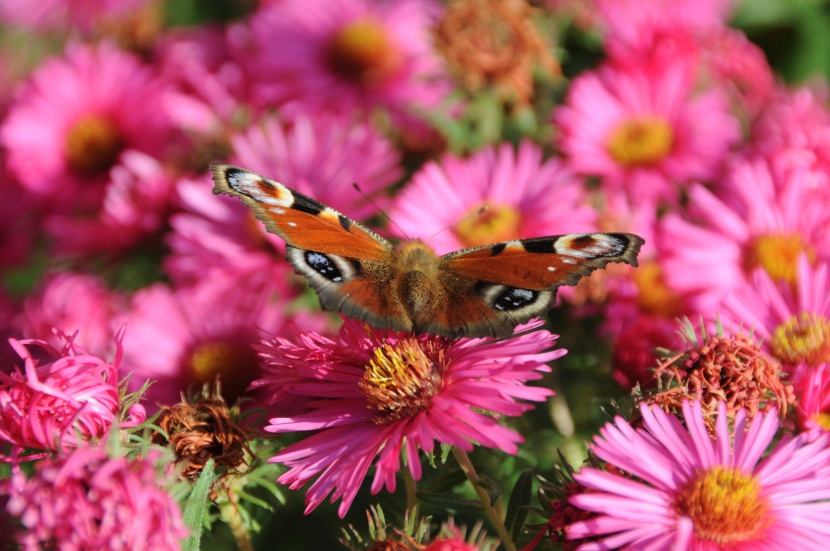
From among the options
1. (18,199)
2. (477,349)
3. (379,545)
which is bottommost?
(18,199)

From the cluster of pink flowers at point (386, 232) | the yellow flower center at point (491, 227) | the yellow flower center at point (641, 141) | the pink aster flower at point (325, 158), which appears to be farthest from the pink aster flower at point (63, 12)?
the yellow flower center at point (641, 141)

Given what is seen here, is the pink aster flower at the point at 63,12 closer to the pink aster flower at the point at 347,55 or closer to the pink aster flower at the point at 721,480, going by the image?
the pink aster flower at the point at 347,55

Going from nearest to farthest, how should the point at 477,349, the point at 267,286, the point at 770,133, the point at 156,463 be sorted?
the point at 156,463 < the point at 477,349 < the point at 267,286 < the point at 770,133

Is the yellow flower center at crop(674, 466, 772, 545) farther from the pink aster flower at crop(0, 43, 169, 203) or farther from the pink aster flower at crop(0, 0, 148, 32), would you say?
the pink aster flower at crop(0, 0, 148, 32)

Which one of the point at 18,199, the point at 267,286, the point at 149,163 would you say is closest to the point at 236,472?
the point at 267,286

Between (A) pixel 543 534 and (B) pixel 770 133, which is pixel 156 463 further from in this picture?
(B) pixel 770 133

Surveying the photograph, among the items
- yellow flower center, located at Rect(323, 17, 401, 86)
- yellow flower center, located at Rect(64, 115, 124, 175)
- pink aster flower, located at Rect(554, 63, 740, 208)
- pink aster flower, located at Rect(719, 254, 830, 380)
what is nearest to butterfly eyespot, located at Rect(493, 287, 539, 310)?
pink aster flower, located at Rect(719, 254, 830, 380)

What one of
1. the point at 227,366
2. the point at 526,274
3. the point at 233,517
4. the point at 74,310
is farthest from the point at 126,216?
the point at 526,274
